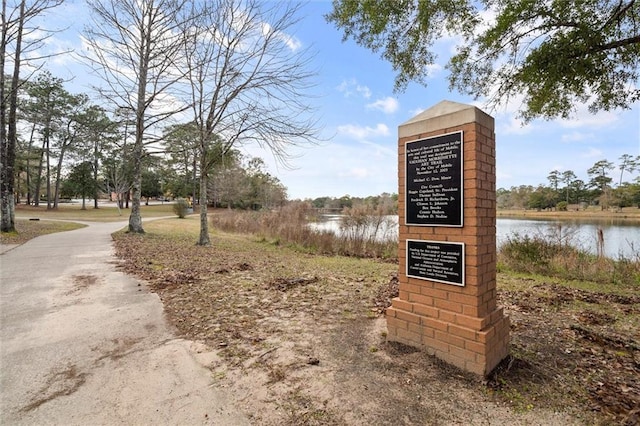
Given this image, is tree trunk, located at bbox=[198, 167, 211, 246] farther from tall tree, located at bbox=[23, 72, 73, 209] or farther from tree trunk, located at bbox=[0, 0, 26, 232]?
tall tree, located at bbox=[23, 72, 73, 209]

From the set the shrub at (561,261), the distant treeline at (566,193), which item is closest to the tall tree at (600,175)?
the distant treeline at (566,193)

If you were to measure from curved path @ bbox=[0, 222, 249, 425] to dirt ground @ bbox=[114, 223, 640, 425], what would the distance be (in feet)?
0.70

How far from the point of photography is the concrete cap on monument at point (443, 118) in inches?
104

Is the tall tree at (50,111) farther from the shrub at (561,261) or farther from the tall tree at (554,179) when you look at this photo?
the tall tree at (554,179)

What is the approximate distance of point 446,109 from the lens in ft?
9.20

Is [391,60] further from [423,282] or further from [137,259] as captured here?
[137,259]

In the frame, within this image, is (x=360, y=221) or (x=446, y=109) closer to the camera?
(x=446, y=109)

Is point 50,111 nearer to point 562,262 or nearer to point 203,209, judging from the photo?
point 203,209

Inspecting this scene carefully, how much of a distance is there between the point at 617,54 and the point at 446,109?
510 centimetres

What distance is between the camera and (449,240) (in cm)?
274

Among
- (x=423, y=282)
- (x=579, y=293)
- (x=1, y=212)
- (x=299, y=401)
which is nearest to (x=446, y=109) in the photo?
(x=423, y=282)

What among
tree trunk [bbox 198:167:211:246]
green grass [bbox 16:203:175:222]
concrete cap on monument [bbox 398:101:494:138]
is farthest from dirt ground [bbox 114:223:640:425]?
green grass [bbox 16:203:175:222]

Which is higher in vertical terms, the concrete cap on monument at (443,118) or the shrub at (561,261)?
the concrete cap on monument at (443,118)

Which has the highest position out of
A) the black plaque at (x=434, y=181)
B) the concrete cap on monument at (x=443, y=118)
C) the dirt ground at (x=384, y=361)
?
the concrete cap on monument at (x=443, y=118)
